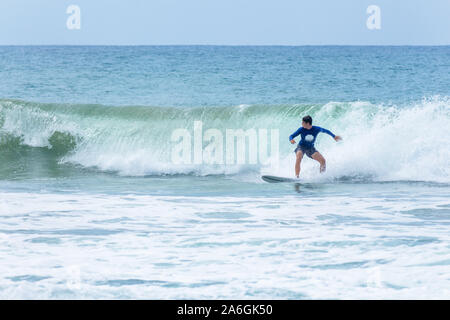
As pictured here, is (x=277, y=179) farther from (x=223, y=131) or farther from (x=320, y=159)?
(x=223, y=131)

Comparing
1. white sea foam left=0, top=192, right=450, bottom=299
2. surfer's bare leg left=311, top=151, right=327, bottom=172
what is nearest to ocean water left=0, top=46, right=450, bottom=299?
white sea foam left=0, top=192, right=450, bottom=299

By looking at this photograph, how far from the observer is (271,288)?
621 centimetres

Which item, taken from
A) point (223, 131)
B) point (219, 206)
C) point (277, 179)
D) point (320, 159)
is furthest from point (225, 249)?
point (223, 131)

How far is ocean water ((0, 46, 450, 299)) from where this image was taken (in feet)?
21.2

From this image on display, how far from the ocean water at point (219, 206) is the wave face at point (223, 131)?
0.04m

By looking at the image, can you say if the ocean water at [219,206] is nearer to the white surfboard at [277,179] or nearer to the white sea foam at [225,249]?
the white sea foam at [225,249]

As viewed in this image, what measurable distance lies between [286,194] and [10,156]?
8780mm

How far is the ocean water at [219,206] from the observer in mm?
6449

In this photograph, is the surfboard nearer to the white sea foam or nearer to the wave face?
the wave face

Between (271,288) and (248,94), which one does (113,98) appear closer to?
(248,94)

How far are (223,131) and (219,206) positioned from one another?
8139 millimetres

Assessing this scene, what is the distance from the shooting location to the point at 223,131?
1809 cm

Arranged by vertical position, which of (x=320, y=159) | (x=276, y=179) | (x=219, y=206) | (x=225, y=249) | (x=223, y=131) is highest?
(x=223, y=131)

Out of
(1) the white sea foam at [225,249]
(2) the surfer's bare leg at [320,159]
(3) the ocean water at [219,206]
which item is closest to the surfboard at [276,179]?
(3) the ocean water at [219,206]
